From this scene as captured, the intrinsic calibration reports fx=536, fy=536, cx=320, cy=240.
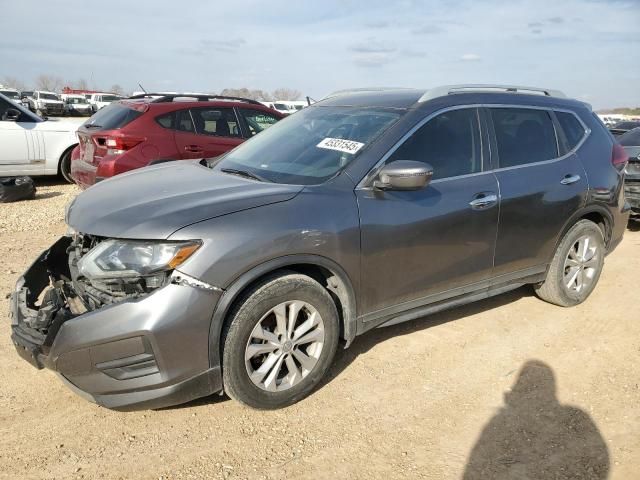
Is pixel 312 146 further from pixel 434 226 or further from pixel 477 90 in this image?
pixel 477 90

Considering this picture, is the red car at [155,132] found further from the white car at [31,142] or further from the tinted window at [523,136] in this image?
the tinted window at [523,136]

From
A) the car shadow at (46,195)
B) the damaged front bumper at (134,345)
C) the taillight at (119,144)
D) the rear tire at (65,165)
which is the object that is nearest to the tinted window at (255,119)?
the taillight at (119,144)

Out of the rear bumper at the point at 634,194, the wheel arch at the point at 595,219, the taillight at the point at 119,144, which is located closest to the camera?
the wheel arch at the point at 595,219

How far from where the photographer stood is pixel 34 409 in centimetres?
305

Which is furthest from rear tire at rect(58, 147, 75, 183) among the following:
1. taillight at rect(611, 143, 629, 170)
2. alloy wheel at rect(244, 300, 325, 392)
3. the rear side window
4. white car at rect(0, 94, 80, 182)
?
taillight at rect(611, 143, 629, 170)

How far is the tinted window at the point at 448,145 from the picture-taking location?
11.5ft

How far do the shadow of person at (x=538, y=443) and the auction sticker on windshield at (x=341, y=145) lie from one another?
1.82m

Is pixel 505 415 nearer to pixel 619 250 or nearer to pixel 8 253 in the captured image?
pixel 619 250

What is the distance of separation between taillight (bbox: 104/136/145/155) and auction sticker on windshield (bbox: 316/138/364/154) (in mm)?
3953

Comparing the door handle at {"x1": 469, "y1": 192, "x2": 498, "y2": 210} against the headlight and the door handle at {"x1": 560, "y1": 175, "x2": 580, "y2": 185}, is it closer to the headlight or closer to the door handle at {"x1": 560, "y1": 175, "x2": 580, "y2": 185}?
the door handle at {"x1": 560, "y1": 175, "x2": 580, "y2": 185}

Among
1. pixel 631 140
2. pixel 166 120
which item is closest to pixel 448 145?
pixel 166 120

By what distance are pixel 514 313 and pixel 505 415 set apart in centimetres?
160

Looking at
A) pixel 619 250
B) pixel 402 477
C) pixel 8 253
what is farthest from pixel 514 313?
pixel 8 253

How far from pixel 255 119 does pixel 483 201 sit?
203 inches
